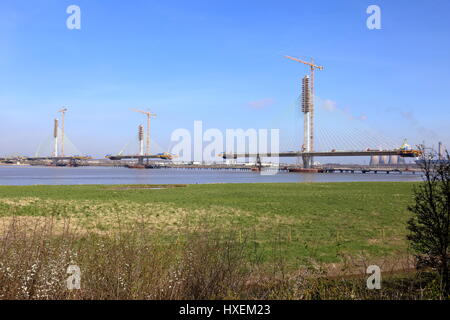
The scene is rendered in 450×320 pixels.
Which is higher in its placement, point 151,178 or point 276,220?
point 276,220

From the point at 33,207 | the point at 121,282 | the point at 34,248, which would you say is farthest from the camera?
the point at 33,207

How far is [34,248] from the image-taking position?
7.11 metres

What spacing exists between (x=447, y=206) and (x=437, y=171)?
0.81m

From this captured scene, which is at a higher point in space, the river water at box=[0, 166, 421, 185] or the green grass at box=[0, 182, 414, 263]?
the green grass at box=[0, 182, 414, 263]

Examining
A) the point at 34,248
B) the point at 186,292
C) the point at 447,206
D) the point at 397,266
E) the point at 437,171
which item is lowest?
the point at 397,266

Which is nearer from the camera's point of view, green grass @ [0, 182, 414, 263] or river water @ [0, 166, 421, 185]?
green grass @ [0, 182, 414, 263]

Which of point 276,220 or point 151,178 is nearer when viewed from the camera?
point 276,220

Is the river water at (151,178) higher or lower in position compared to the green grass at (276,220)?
lower

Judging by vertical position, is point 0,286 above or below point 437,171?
below

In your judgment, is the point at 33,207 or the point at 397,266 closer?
the point at 397,266
